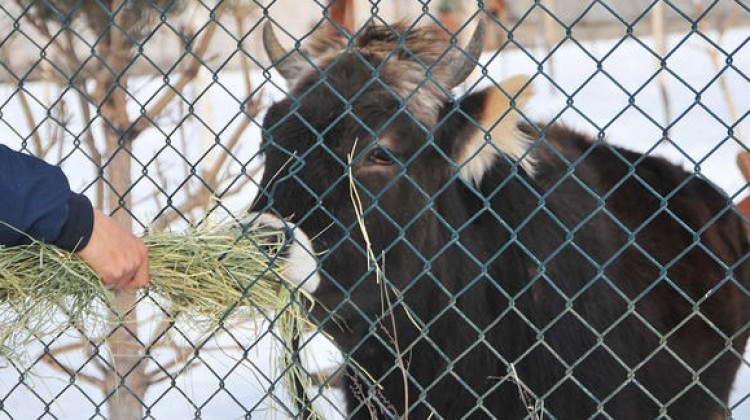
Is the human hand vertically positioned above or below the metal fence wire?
below

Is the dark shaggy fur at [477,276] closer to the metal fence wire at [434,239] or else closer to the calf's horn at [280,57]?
the metal fence wire at [434,239]

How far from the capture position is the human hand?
9.10ft

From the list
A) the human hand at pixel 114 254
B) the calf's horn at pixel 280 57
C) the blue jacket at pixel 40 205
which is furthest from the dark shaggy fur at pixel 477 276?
the blue jacket at pixel 40 205

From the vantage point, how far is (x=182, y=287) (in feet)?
9.86

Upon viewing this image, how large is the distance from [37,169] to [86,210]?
0.52 ft

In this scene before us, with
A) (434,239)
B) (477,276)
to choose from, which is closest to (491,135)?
(434,239)

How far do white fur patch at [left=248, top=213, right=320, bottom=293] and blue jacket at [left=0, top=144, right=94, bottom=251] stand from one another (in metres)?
0.57

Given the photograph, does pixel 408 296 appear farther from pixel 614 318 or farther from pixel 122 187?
pixel 122 187

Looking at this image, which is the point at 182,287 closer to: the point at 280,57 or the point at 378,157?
the point at 378,157

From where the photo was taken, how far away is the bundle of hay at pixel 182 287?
2.95 meters

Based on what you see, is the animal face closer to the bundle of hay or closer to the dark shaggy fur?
the dark shaggy fur

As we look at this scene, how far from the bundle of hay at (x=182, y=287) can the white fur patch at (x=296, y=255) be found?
1.6 inches

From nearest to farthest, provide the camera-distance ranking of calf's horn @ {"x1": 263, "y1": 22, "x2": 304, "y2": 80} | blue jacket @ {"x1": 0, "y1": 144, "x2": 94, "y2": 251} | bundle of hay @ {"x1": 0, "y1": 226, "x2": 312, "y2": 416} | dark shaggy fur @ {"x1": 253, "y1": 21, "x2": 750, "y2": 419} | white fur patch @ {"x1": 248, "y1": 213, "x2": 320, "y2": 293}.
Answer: blue jacket @ {"x1": 0, "y1": 144, "x2": 94, "y2": 251} < bundle of hay @ {"x1": 0, "y1": 226, "x2": 312, "y2": 416} < white fur patch @ {"x1": 248, "y1": 213, "x2": 320, "y2": 293} < dark shaggy fur @ {"x1": 253, "y1": 21, "x2": 750, "y2": 419} < calf's horn @ {"x1": 263, "y1": 22, "x2": 304, "y2": 80}

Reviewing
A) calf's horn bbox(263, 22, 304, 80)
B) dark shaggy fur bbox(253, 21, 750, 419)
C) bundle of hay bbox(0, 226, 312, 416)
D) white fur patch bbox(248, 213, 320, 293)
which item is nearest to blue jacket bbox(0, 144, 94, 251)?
bundle of hay bbox(0, 226, 312, 416)
